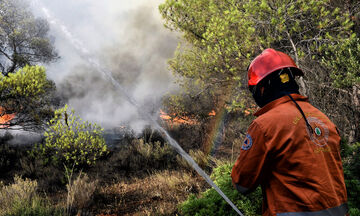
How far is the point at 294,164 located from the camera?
3.96ft

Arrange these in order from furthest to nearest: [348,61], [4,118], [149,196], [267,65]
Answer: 1. [4,118]
2. [149,196]
3. [348,61]
4. [267,65]

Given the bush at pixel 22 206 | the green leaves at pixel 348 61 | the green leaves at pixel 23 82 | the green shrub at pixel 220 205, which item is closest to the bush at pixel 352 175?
the green shrub at pixel 220 205

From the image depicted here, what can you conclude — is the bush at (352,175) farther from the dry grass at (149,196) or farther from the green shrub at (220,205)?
the dry grass at (149,196)

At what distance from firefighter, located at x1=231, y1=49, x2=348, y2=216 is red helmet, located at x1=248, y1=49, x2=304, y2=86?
0.19m

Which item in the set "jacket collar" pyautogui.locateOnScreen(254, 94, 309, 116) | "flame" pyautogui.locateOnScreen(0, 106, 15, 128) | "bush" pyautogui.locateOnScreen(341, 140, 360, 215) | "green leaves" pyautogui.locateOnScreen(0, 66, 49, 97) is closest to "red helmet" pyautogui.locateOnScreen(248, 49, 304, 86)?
"jacket collar" pyautogui.locateOnScreen(254, 94, 309, 116)

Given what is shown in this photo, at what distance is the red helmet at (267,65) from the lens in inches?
56.9

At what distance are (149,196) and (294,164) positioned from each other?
4939 millimetres

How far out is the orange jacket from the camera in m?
1.19

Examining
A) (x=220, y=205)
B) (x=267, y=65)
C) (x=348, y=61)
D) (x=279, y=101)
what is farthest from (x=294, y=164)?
(x=348, y=61)

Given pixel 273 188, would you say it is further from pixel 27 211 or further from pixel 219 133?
pixel 219 133

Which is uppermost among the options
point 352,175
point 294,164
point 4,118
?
point 4,118

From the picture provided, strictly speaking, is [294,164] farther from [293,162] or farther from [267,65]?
[267,65]

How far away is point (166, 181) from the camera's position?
589 centimetres

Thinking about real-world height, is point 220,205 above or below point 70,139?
below
